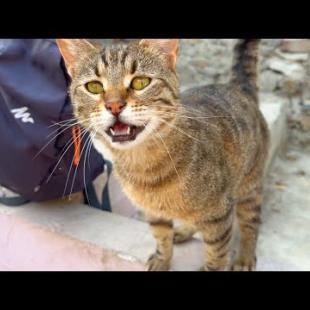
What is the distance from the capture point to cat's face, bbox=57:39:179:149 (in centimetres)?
153

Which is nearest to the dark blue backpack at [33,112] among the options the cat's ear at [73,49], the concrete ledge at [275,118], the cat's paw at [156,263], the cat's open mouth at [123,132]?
the cat's ear at [73,49]

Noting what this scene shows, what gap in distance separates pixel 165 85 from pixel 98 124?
290mm

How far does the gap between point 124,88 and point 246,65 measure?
3.11 feet

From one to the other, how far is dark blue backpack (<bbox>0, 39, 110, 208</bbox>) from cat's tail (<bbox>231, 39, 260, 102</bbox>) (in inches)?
34.3

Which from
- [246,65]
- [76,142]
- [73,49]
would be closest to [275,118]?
[246,65]

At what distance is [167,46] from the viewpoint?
1707 mm

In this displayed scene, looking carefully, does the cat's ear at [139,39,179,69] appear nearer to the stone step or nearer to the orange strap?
the orange strap

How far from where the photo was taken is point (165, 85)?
1.66 m

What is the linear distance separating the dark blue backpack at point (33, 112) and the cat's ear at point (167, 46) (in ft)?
1.44

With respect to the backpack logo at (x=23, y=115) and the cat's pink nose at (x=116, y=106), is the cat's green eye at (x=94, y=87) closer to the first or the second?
the cat's pink nose at (x=116, y=106)

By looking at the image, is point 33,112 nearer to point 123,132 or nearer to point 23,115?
point 23,115

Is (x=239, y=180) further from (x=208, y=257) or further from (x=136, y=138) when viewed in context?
(x=136, y=138)

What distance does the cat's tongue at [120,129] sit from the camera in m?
1.54

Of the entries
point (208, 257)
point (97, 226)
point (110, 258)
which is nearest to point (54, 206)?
point (97, 226)
